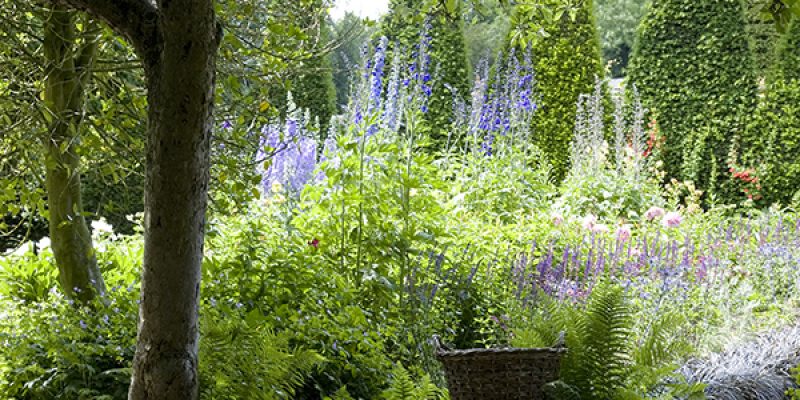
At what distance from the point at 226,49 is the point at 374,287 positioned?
54.3 inches

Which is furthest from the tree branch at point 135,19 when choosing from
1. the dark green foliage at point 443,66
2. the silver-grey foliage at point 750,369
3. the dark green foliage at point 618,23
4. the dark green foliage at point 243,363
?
the dark green foliage at point 618,23

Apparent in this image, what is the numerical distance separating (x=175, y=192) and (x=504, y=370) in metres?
1.14

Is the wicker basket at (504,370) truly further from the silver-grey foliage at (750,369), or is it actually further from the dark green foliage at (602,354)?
the silver-grey foliage at (750,369)

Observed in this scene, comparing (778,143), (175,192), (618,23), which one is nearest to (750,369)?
(175,192)

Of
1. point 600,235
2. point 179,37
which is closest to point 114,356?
point 179,37

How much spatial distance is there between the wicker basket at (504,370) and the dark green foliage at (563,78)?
7061 mm

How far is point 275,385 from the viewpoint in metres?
2.72

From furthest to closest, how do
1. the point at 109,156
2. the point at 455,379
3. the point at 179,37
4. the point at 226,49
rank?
the point at 109,156
the point at 226,49
the point at 455,379
the point at 179,37

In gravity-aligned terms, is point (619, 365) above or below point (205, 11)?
below

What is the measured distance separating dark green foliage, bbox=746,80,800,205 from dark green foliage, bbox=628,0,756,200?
19cm

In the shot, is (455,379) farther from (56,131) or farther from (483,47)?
(483,47)

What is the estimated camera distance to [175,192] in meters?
2.05

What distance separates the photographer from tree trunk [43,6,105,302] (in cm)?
332

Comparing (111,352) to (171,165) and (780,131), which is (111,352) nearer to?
(171,165)
